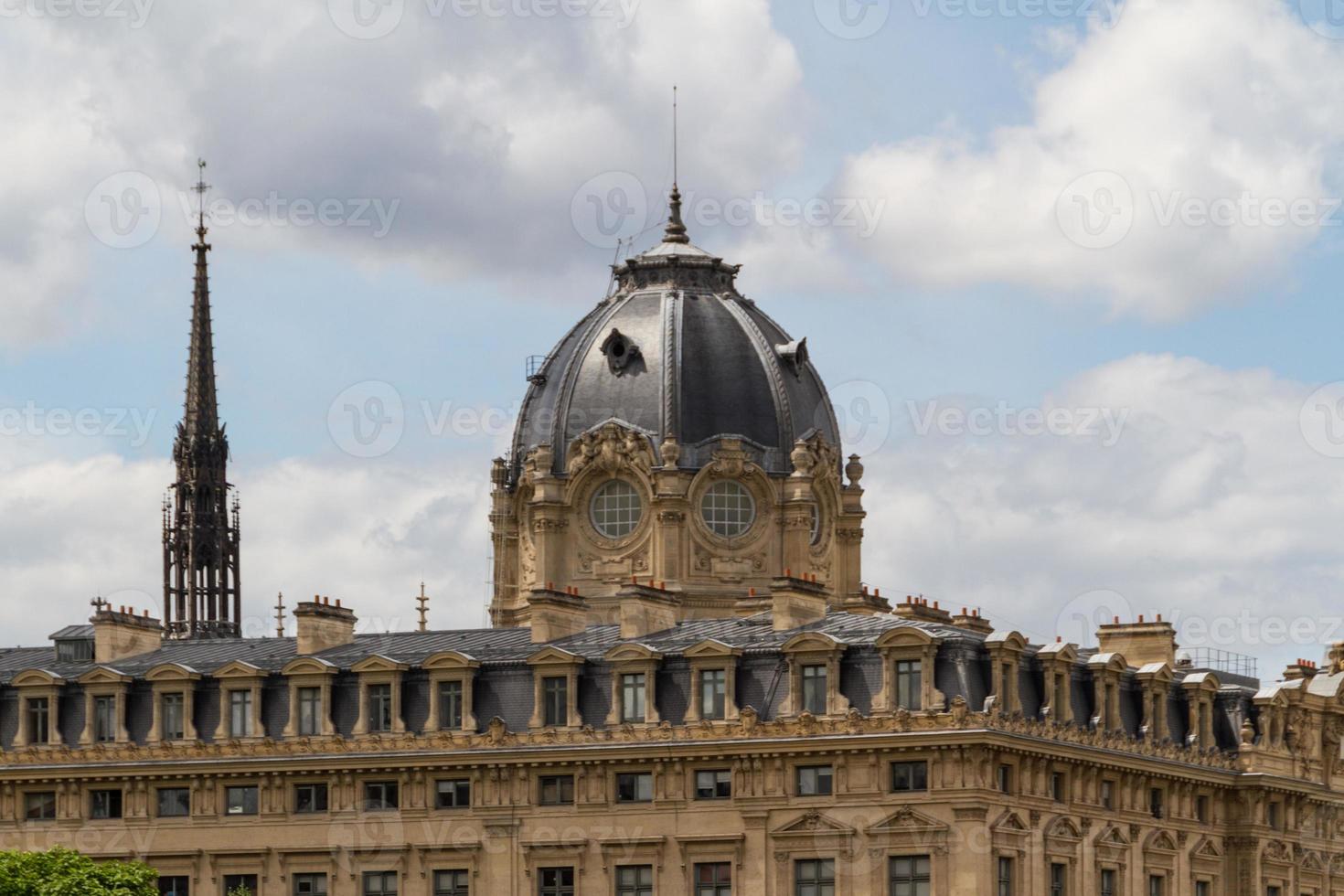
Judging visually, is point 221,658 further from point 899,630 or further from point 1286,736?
point 1286,736

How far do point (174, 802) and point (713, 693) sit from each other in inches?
922

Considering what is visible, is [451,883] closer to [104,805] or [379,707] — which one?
[379,707]

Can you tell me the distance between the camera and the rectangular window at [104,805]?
571 ft

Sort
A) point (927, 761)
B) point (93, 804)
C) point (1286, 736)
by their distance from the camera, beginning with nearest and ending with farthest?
1. point (927, 761)
2. point (93, 804)
3. point (1286, 736)

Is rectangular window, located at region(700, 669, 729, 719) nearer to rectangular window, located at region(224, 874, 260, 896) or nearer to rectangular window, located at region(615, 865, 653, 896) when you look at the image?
rectangular window, located at region(615, 865, 653, 896)

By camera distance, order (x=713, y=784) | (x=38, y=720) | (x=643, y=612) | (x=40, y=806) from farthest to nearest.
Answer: (x=38, y=720) → (x=643, y=612) → (x=40, y=806) → (x=713, y=784)

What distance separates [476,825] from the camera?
169 meters

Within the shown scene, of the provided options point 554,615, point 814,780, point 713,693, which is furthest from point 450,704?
point 814,780

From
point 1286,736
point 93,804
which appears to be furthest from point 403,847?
point 1286,736

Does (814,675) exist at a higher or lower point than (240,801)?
higher

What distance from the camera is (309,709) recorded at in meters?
172

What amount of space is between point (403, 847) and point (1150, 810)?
3128cm

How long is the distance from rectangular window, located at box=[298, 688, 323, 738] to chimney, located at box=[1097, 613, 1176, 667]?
37.7m

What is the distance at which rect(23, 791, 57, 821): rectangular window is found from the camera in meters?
175
